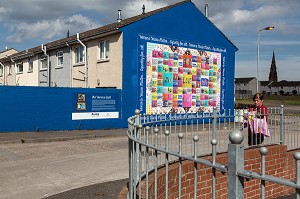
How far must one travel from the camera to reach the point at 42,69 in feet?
87.7

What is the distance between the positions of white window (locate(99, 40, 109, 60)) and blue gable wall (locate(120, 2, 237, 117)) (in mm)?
1840

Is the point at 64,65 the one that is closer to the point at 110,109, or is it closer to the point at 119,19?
the point at 119,19

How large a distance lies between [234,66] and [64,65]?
1154cm

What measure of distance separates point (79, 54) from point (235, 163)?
21.0 m

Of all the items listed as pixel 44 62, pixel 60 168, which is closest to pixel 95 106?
pixel 60 168

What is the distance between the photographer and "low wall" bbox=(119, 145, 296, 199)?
17.0 feet

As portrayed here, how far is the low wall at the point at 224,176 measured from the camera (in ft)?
17.0

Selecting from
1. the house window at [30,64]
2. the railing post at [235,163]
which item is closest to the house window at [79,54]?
the house window at [30,64]

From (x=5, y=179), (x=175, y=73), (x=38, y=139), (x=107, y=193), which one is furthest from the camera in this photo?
(x=175, y=73)

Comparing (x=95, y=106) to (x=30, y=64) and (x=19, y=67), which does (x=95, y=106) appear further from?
(x=19, y=67)

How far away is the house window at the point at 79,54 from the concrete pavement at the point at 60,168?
9.40 metres

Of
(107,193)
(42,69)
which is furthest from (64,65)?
(107,193)

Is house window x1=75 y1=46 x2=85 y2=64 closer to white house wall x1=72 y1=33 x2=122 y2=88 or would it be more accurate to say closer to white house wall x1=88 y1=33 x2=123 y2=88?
white house wall x1=72 y1=33 x2=122 y2=88

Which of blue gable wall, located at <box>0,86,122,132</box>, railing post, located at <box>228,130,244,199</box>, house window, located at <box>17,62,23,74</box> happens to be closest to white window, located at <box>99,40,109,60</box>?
blue gable wall, located at <box>0,86,122,132</box>
